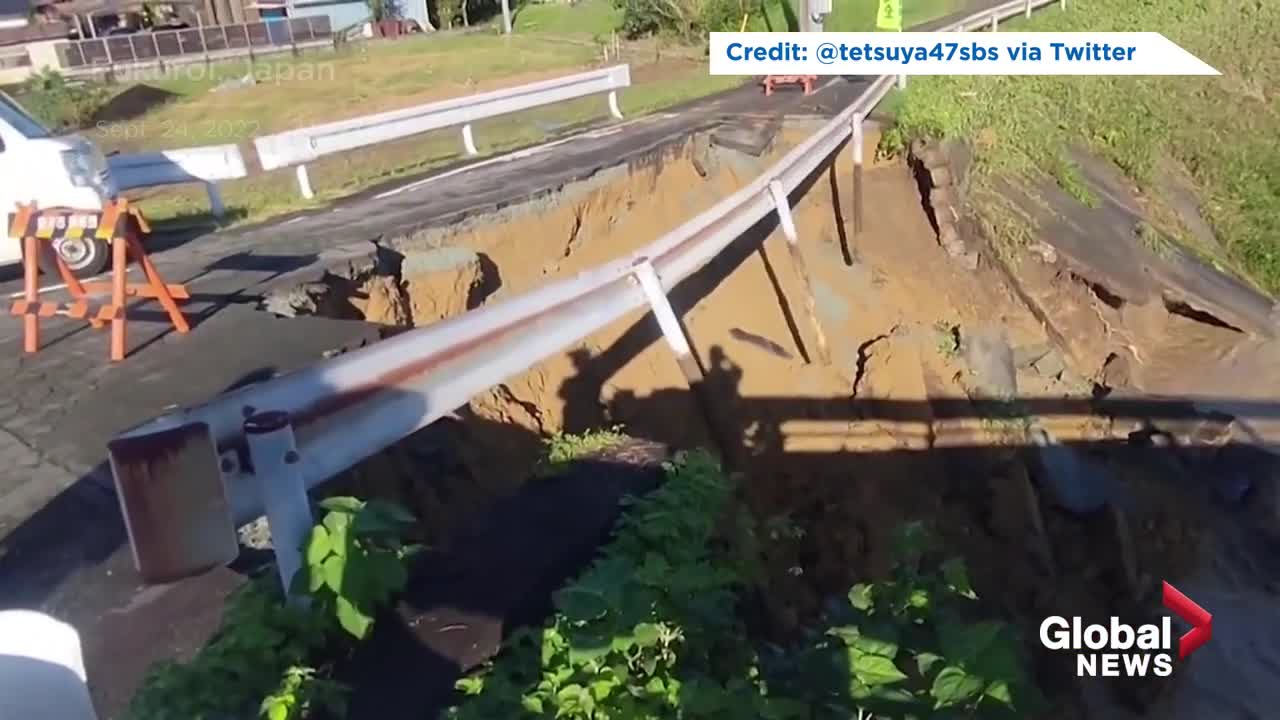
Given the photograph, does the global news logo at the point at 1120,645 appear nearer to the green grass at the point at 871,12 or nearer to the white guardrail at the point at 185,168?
the white guardrail at the point at 185,168

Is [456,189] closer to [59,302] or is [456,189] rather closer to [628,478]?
[59,302]

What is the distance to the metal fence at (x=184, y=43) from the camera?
31766 mm

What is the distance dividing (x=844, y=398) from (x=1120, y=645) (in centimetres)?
368

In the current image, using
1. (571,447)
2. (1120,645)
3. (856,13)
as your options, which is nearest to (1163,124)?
(856,13)

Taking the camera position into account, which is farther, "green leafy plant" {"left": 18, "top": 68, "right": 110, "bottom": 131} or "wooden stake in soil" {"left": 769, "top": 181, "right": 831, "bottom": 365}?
"green leafy plant" {"left": 18, "top": 68, "right": 110, "bottom": 131}

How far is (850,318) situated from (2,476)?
7061 millimetres

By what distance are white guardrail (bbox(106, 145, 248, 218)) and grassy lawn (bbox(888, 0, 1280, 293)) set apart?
7092 millimetres

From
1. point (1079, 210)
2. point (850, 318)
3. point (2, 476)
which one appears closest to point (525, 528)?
Result: point (2, 476)

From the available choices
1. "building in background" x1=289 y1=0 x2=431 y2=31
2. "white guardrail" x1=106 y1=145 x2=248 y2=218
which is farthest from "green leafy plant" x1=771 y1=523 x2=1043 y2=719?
"building in background" x1=289 y1=0 x2=431 y2=31

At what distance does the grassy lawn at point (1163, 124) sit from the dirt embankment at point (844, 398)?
2199 mm

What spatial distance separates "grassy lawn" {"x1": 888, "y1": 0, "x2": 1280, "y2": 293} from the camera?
43.1 ft

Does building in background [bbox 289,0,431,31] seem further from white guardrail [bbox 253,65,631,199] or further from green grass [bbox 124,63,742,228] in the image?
white guardrail [bbox 253,65,631,199]

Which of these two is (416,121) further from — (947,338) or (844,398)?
(947,338)

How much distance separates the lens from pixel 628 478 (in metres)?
4.02
